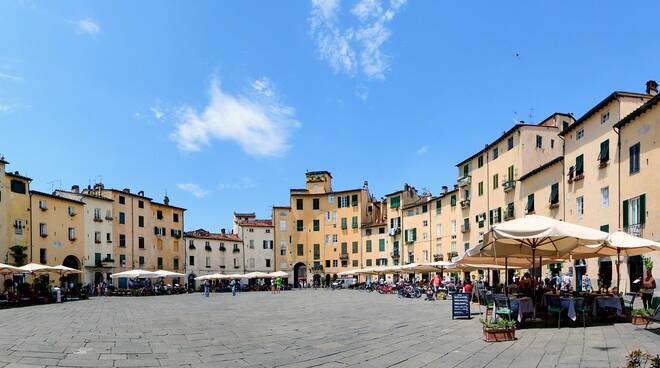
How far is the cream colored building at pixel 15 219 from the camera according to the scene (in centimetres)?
4347

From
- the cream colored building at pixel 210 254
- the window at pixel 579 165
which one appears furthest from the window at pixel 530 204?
the cream colored building at pixel 210 254

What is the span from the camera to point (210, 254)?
7344cm

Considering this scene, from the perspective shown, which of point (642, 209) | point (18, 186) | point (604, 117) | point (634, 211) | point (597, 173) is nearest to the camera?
point (642, 209)

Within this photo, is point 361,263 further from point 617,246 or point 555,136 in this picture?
point 617,246

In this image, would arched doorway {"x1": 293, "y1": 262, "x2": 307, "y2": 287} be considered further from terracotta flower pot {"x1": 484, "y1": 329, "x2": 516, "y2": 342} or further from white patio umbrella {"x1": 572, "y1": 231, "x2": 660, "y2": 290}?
terracotta flower pot {"x1": 484, "y1": 329, "x2": 516, "y2": 342}

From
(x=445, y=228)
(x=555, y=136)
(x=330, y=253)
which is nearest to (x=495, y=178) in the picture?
(x=555, y=136)

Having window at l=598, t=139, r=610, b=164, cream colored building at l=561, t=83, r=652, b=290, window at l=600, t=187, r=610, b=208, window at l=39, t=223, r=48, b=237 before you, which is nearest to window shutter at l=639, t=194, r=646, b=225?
cream colored building at l=561, t=83, r=652, b=290

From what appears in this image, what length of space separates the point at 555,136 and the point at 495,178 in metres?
5.54

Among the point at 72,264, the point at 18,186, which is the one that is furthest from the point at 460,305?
the point at 72,264

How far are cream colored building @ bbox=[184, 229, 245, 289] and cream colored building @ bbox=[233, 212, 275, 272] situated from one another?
2.86 ft

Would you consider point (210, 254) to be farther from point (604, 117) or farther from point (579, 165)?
point (604, 117)

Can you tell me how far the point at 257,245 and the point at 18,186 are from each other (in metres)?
36.7

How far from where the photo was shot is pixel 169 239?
6850cm

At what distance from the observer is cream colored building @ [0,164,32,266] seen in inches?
1711
